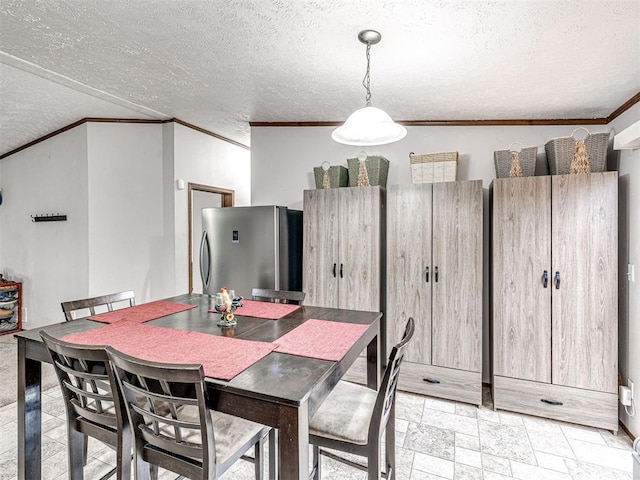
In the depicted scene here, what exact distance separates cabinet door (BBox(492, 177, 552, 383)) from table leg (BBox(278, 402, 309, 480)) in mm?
2201

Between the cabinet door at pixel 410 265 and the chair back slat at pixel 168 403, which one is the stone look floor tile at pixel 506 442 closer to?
the cabinet door at pixel 410 265

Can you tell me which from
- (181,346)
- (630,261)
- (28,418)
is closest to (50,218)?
(28,418)

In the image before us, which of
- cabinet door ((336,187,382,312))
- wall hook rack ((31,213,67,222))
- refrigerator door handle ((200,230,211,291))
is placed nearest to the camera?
cabinet door ((336,187,382,312))

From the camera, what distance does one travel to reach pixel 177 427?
1.26m

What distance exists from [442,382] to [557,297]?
3.64 ft

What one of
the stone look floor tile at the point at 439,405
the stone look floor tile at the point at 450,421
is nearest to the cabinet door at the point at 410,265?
the stone look floor tile at the point at 439,405

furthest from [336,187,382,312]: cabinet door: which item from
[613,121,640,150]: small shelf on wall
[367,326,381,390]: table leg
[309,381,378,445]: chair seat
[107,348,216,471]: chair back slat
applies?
[107,348,216,471]: chair back slat

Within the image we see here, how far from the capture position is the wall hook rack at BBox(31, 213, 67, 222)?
430cm

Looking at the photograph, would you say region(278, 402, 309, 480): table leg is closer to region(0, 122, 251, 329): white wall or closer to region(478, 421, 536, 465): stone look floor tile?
region(478, 421, 536, 465): stone look floor tile

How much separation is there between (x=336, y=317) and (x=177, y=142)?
305 centimetres

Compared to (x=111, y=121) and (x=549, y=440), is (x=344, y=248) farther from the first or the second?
(x=111, y=121)

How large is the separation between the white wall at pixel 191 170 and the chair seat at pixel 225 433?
2.77 m

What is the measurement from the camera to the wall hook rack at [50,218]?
4301 mm

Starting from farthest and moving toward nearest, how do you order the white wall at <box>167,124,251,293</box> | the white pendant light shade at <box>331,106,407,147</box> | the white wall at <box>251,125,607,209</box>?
the white wall at <box>167,124,251,293</box>, the white wall at <box>251,125,607,209</box>, the white pendant light shade at <box>331,106,407,147</box>
